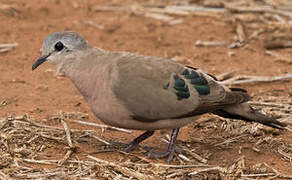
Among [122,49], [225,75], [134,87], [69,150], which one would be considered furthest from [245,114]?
[122,49]

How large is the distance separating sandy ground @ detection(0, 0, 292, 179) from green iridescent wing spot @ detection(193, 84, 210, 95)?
2.09 feet

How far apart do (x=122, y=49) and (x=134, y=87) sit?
396 cm

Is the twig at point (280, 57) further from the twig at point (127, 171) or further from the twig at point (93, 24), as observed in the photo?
the twig at point (127, 171)

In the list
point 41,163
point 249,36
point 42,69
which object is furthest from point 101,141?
point 249,36

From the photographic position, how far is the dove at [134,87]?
16.5ft

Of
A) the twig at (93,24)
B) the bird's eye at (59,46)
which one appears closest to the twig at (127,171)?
the bird's eye at (59,46)

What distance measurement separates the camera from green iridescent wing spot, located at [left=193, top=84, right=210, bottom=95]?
5.30 meters

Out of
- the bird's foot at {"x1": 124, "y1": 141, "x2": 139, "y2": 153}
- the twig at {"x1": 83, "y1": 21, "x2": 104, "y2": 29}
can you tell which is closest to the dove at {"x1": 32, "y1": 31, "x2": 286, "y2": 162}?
the bird's foot at {"x1": 124, "y1": 141, "x2": 139, "y2": 153}

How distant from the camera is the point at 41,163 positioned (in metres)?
4.98

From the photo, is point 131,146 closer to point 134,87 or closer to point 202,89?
point 134,87

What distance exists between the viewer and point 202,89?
532 cm

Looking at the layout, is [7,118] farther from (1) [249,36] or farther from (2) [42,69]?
(1) [249,36]

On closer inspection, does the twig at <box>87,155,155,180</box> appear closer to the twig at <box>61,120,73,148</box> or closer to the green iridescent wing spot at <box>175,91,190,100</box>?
the twig at <box>61,120,73,148</box>

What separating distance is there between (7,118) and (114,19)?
4.65m
